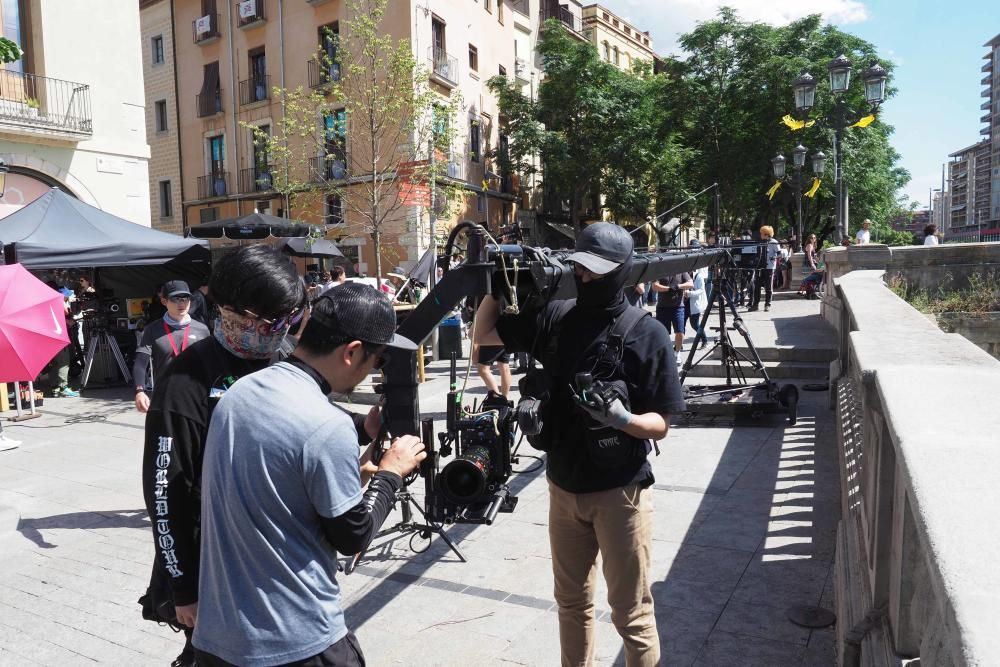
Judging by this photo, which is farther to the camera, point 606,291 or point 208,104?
point 208,104

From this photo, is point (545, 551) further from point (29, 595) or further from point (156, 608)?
point (29, 595)

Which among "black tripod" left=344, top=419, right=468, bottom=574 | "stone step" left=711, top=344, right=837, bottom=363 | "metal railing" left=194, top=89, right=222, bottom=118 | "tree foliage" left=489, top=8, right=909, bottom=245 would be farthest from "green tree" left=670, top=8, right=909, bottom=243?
"black tripod" left=344, top=419, right=468, bottom=574

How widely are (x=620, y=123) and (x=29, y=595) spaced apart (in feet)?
100

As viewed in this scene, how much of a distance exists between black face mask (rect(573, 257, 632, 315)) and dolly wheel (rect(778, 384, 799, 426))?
5.61 m

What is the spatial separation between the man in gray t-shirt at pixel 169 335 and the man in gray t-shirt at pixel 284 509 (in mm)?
3252

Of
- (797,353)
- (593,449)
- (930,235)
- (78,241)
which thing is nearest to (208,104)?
(78,241)

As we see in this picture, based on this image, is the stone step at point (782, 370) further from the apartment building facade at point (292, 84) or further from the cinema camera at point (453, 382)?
the apartment building facade at point (292, 84)

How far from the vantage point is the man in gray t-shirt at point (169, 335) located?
4.85 metres

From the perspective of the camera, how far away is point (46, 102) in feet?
53.4

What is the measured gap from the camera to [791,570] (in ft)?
14.2

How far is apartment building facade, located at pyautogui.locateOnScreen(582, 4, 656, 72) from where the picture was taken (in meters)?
43.7

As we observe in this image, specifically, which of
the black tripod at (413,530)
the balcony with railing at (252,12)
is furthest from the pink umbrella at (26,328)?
the balcony with railing at (252,12)

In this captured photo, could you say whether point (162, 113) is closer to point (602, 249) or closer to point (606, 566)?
point (602, 249)

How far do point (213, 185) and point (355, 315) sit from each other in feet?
113
